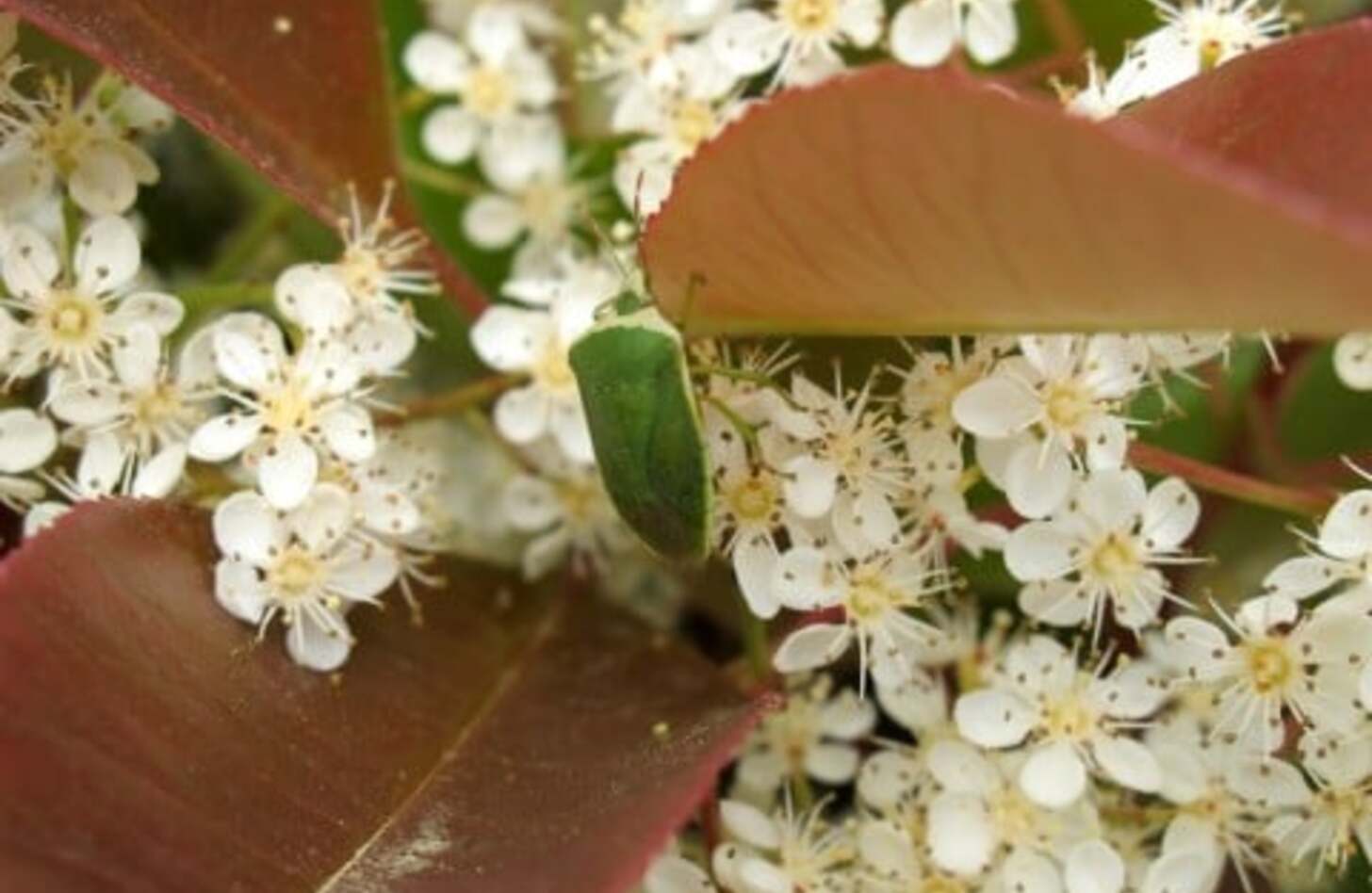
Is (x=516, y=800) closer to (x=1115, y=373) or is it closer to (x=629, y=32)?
(x=1115, y=373)

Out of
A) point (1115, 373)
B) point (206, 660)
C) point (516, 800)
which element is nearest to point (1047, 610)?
point (1115, 373)

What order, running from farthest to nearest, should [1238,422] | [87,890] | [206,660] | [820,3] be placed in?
1. [1238,422]
2. [820,3]
3. [206,660]
4. [87,890]

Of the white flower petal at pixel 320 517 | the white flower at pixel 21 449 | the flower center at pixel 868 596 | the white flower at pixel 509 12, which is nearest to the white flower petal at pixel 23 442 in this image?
the white flower at pixel 21 449

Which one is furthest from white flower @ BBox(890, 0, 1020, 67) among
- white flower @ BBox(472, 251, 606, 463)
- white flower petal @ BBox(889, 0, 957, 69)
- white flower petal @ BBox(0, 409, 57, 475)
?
white flower petal @ BBox(0, 409, 57, 475)

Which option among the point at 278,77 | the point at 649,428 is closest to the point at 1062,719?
the point at 649,428

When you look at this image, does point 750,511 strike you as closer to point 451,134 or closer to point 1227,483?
point 1227,483

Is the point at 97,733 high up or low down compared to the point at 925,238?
down
